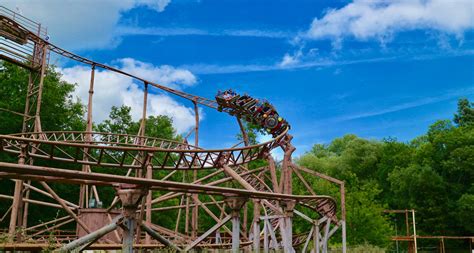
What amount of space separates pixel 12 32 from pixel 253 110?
10.6 metres

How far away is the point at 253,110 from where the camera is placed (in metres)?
22.1

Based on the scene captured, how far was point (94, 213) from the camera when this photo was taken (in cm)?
1549

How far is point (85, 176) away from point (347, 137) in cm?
5484

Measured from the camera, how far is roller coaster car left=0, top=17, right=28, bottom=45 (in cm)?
1681

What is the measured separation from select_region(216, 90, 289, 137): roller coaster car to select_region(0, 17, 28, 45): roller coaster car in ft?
27.6

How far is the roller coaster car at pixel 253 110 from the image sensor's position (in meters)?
21.7

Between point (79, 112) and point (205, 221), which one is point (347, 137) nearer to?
point (205, 221)

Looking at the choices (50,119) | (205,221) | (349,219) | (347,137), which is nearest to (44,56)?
(50,119)

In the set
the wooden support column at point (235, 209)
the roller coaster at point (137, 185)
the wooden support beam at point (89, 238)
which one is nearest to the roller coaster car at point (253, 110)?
the roller coaster at point (137, 185)

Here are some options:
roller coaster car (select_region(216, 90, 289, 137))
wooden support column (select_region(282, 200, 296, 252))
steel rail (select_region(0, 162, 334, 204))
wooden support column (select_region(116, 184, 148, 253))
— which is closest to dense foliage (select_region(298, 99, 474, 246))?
roller coaster car (select_region(216, 90, 289, 137))

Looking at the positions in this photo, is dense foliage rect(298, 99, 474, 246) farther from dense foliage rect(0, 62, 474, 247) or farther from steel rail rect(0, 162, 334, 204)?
steel rail rect(0, 162, 334, 204)

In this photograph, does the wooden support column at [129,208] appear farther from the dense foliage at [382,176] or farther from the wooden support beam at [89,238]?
the dense foliage at [382,176]

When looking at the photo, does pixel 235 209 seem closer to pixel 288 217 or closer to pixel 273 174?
pixel 288 217

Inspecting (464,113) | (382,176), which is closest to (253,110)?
(382,176)
